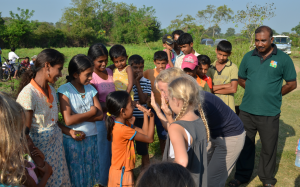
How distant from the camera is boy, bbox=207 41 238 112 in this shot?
3496 mm

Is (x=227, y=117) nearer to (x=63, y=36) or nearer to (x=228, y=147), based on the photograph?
(x=228, y=147)

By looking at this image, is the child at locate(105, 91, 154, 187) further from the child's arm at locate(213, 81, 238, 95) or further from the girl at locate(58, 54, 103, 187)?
the child's arm at locate(213, 81, 238, 95)

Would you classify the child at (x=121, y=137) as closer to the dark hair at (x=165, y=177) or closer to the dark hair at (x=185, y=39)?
the dark hair at (x=165, y=177)

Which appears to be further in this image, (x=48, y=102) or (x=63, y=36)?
(x=63, y=36)

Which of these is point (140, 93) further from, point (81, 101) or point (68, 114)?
point (68, 114)

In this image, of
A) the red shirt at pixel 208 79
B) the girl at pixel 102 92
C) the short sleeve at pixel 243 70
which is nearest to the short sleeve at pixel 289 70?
the short sleeve at pixel 243 70

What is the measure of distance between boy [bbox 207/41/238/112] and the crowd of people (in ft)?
0.05

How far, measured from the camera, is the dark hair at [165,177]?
1105mm

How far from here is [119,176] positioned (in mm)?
2406

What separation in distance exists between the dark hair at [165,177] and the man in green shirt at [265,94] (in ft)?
7.90

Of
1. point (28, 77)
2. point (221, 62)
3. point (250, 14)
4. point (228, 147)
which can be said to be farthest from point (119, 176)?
point (250, 14)

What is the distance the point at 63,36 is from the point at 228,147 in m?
40.0

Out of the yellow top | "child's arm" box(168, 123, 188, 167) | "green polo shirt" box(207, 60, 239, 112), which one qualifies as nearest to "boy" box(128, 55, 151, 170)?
the yellow top

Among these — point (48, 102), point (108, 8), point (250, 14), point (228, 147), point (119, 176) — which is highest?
point (108, 8)
